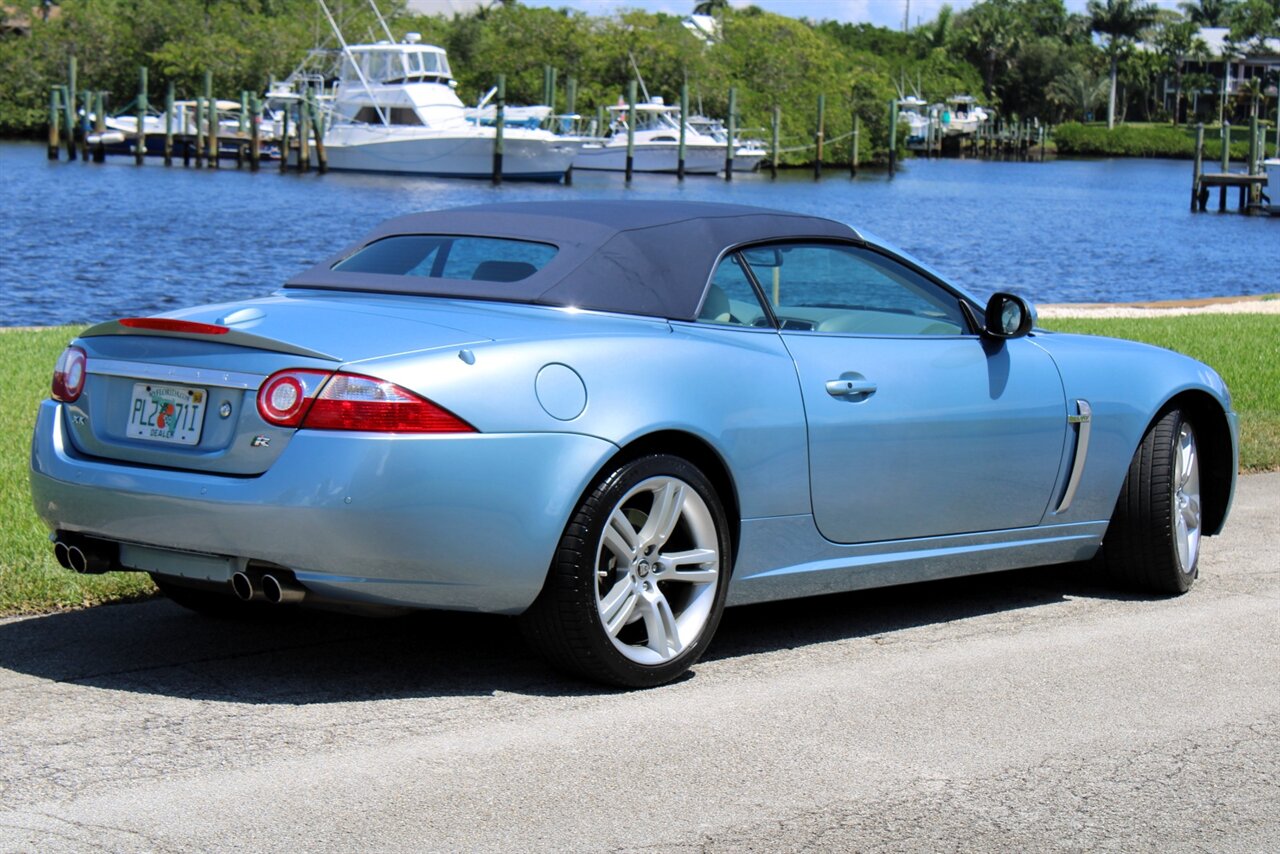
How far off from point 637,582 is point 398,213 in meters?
50.2

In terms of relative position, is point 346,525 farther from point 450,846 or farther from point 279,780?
point 450,846

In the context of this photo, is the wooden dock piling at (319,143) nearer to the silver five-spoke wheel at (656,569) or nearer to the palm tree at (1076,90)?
the silver five-spoke wheel at (656,569)

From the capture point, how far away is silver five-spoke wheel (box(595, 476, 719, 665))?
5.07 m

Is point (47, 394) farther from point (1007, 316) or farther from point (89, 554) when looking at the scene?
point (1007, 316)

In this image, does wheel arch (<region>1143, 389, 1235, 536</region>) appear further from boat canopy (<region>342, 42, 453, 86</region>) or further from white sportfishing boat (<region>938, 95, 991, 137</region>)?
white sportfishing boat (<region>938, 95, 991, 137</region>)

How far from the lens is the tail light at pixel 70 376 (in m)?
5.20

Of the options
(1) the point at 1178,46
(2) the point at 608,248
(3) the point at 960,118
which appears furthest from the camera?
(1) the point at 1178,46

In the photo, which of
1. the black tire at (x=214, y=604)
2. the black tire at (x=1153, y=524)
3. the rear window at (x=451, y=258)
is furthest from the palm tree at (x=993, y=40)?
the black tire at (x=214, y=604)

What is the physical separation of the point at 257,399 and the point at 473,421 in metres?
0.57

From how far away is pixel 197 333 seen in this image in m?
4.95

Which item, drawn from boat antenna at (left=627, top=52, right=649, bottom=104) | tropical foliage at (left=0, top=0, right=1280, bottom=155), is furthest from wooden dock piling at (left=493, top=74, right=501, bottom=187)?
boat antenna at (left=627, top=52, right=649, bottom=104)

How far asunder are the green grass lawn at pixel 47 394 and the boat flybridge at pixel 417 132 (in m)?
54.7

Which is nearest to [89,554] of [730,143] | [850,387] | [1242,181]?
[850,387]

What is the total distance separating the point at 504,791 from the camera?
13.9 ft
